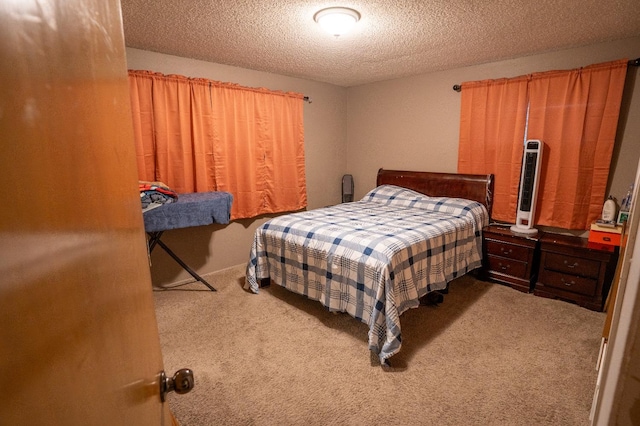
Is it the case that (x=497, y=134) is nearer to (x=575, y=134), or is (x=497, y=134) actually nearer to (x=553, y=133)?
(x=553, y=133)

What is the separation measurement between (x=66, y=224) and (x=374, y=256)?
6.45 ft

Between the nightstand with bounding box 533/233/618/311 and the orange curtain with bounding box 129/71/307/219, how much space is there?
2755 mm

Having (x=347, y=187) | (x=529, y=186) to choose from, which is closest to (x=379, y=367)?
(x=529, y=186)

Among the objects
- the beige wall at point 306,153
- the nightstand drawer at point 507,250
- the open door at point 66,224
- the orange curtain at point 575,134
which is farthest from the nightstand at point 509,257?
the open door at point 66,224

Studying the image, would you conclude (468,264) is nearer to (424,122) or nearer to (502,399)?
(502,399)

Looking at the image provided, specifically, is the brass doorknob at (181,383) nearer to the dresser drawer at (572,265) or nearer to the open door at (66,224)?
the open door at (66,224)

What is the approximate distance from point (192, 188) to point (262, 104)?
1272 millimetres

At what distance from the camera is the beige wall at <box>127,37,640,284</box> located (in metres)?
2.82

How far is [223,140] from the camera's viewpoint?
344 centimetres

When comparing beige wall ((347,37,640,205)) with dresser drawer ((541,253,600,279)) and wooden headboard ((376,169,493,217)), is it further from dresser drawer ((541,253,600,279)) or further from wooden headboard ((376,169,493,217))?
dresser drawer ((541,253,600,279))

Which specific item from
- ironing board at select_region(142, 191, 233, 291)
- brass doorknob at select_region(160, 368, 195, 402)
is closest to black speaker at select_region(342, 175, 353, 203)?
ironing board at select_region(142, 191, 233, 291)

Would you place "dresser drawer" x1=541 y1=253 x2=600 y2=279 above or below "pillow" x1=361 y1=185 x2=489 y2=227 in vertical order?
below

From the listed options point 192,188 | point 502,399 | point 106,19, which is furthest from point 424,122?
point 106,19

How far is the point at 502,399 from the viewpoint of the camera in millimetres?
1748
